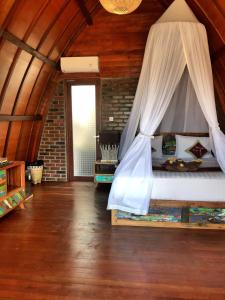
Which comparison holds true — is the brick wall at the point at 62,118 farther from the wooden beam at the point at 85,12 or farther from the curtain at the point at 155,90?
the curtain at the point at 155,90

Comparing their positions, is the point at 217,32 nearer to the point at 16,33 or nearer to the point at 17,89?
the point at 16,33

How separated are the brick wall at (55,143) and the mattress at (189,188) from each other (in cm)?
274

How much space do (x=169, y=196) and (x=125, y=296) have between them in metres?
1.38

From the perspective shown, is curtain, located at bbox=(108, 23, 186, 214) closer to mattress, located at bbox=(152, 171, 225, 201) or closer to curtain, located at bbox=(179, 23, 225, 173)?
curtain, located at bbox=(179, 23, 225, 173)

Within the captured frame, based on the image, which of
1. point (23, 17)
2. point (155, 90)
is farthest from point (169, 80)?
point (23, 17)

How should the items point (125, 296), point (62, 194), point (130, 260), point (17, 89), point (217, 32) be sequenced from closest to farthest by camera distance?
point (125, 296), point (130, 260), point (217, 32), point (17, 89), point (62, 194)

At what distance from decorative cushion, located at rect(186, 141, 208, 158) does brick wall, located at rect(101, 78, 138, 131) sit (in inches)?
57.3

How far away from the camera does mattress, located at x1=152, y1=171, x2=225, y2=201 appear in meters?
3.06

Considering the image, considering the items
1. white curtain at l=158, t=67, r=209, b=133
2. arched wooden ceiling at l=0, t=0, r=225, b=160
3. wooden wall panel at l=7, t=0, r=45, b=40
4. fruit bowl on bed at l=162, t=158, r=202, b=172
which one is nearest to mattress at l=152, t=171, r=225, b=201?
fruit bowl on bed at l=162, t=158, r=202, b=172

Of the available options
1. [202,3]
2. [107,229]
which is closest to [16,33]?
[202,3]

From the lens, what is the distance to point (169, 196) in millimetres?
3111

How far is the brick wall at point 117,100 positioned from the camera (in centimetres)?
504

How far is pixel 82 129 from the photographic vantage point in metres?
5.32

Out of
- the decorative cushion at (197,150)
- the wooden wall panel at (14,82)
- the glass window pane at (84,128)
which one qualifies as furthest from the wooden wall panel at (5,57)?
the decorative cushion at (197,150)
